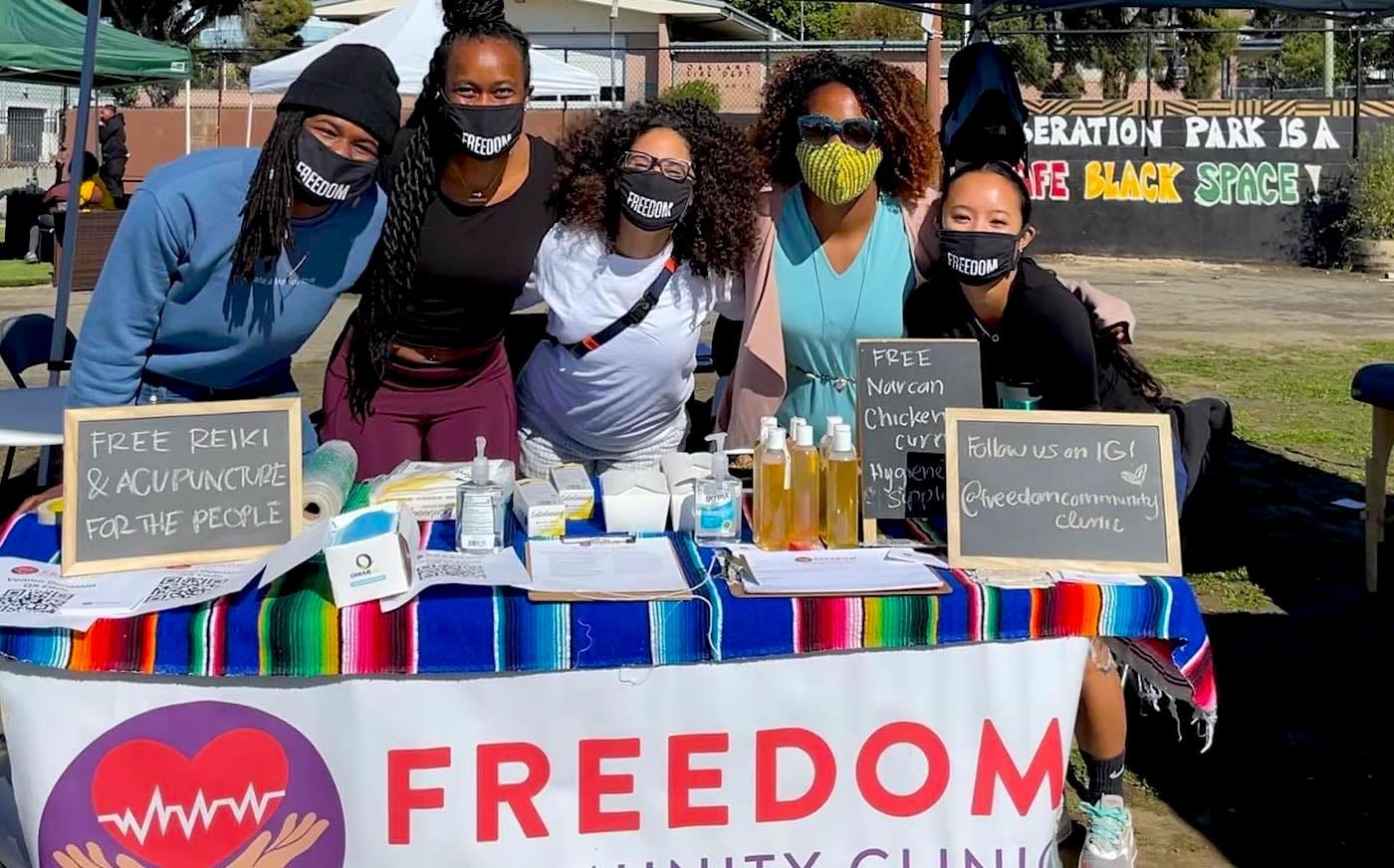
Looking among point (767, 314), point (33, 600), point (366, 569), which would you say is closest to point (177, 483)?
point (33, 600)

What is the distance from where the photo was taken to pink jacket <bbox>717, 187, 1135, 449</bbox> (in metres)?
3.18

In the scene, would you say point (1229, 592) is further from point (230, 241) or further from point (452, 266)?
point (230, 241)

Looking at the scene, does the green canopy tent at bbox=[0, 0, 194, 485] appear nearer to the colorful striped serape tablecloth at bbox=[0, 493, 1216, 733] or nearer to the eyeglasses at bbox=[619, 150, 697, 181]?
the eyeglasses at bbox=[619, 150, 697, 181]

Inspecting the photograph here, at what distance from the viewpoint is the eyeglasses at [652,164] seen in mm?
3020

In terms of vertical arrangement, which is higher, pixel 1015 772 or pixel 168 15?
pixel 168 15

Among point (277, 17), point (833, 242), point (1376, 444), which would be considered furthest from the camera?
point (277, 17)

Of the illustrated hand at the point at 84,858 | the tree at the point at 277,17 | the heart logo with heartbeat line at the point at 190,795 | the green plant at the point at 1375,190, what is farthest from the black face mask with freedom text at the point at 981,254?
the tree at the point at 277,17

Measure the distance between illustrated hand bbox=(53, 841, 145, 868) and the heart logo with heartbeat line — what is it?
0.11ft

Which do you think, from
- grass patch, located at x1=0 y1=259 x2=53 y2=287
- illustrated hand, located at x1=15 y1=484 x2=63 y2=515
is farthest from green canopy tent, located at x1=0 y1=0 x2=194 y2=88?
illustrated hand, located at x1=15 y1=484 x2=63 y2=515

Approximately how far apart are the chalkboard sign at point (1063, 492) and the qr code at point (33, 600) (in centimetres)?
159

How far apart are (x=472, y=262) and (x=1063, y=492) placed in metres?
1.45

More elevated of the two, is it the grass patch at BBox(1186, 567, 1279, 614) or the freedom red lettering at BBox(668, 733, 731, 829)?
the freedom red lettering at BBox(668, 733, 731, 829)

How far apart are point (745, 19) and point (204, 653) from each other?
34.7m

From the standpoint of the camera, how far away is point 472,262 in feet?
10.3
